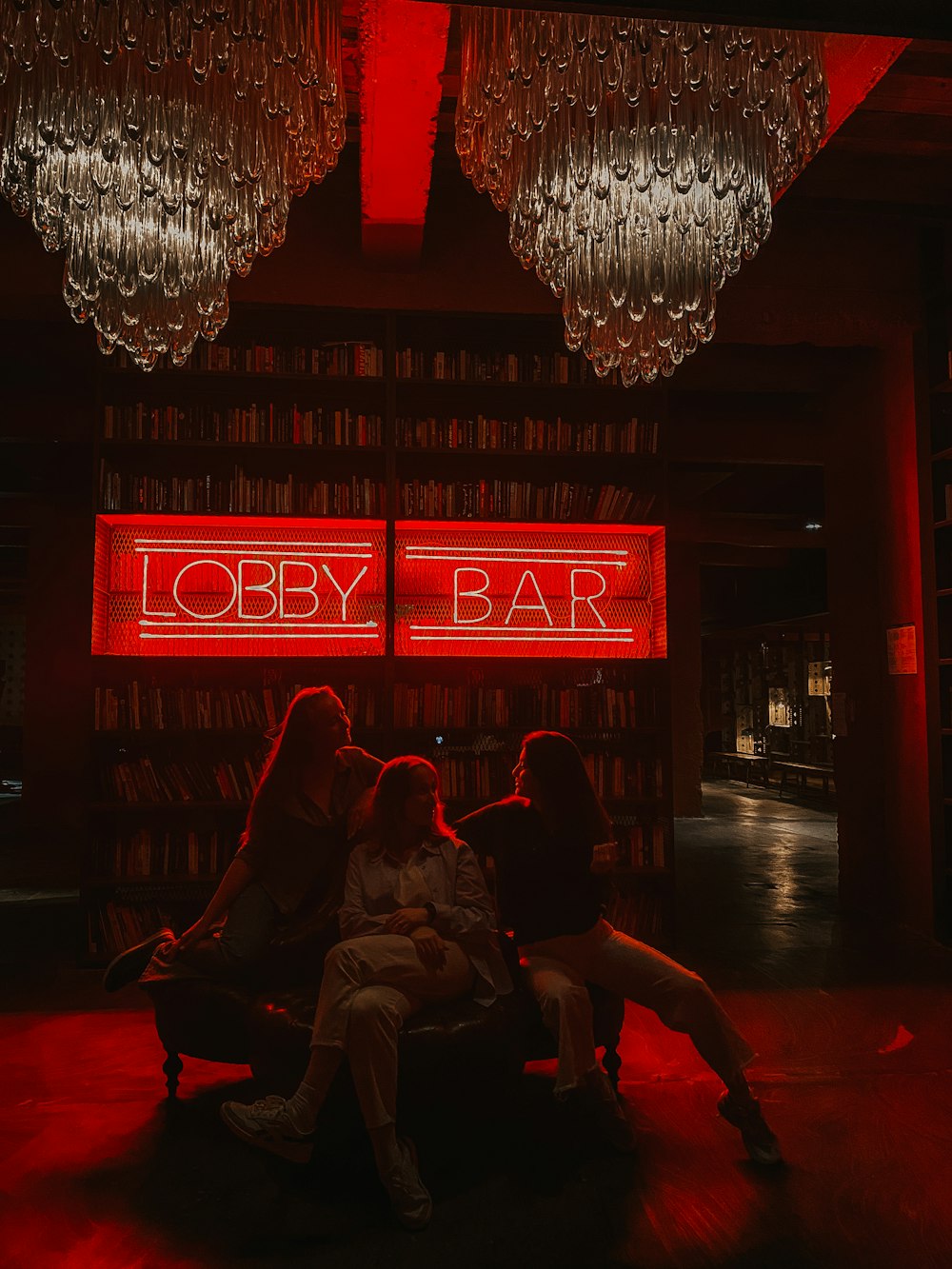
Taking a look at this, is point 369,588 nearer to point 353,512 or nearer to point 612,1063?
point 353,512

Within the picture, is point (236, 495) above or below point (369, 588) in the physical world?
above

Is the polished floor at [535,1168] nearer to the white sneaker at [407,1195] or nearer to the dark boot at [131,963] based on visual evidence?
the white sneaker at [407,1195]

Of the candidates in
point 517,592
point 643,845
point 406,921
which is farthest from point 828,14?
point 643,845

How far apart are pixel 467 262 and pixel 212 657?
8.61 ft

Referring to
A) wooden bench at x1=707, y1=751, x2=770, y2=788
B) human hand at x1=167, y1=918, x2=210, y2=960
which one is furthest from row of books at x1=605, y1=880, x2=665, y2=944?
wooden bench at x1=707, y1=751, x2=770, y2=788

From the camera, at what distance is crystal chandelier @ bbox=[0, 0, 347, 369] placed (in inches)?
107

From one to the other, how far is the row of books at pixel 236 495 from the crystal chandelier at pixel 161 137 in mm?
1330

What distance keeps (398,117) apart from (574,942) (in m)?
3.28

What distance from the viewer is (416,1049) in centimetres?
271

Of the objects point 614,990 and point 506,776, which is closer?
point 614,990

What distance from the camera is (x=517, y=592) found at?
17.4 feet

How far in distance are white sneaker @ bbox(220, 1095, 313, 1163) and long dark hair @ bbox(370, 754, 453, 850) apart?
856 millimetres

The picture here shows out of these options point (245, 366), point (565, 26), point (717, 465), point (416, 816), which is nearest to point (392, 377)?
point (245, 366)

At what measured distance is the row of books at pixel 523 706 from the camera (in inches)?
199
